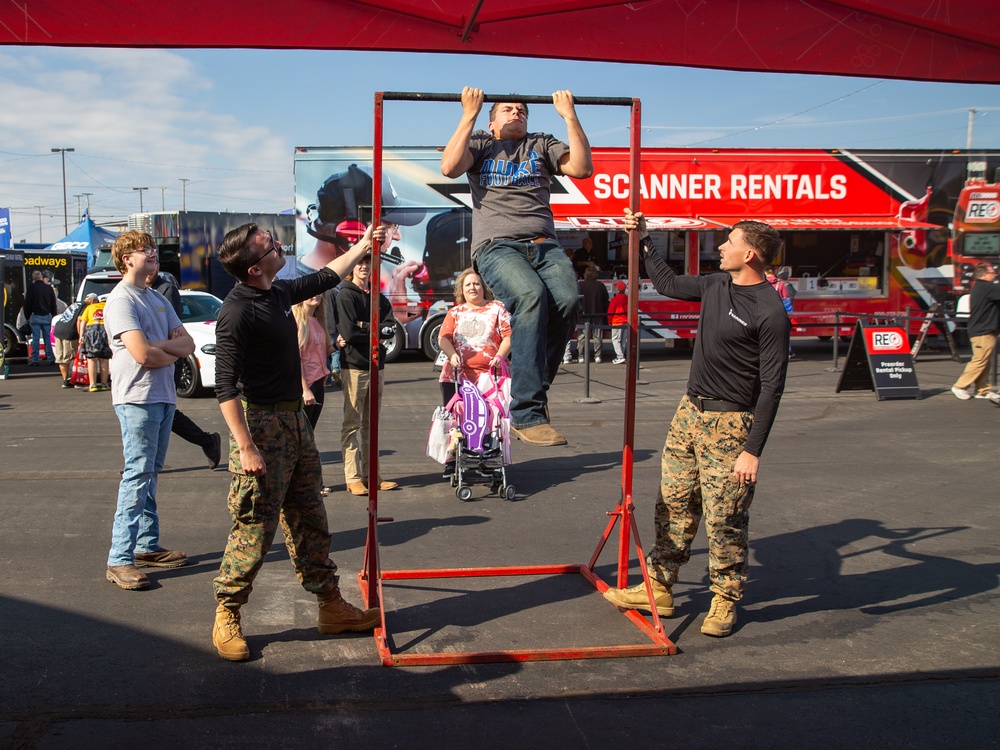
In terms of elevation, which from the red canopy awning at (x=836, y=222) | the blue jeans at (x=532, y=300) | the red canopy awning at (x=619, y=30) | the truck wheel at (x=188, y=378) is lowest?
the truck wheel at (x=188, y=378)

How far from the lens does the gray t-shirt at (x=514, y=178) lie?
4.98 meters

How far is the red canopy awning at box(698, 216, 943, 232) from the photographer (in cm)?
1961

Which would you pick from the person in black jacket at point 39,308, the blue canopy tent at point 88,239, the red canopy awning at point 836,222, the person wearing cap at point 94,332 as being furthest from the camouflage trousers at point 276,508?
the blue canopy tent at point 88,239

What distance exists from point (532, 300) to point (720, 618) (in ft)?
6.26

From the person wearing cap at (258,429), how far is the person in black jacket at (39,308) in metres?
16.2

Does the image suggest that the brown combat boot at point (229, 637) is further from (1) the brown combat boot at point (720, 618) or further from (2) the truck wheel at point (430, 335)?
(2) the truck wheel at point (430, 335)

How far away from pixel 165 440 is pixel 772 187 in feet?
56.1

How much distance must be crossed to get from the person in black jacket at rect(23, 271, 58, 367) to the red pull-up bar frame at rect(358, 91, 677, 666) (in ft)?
52.0

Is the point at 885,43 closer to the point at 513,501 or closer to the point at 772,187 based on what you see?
the point at 513,501

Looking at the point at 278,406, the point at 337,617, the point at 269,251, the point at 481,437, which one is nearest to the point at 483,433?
the point at 481,437

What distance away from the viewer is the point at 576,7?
3.34 metres

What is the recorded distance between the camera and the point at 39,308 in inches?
736

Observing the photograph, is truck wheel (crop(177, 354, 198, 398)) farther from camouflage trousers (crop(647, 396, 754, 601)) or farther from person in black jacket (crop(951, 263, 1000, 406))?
person in black jacket (crop(951, 263, 1000, 406))

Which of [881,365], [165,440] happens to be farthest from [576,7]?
[881,365]
